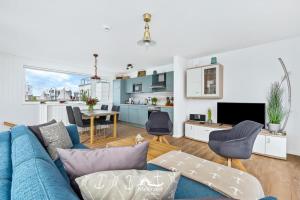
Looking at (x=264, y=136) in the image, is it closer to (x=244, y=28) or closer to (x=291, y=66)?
(x=291, y=66)

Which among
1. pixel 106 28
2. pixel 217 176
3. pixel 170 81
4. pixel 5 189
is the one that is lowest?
pixel 217 176

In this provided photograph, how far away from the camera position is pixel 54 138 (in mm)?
1752

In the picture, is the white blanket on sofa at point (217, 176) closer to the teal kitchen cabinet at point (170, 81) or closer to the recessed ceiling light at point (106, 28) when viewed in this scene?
the recessed ceiling light at point (106, 28)

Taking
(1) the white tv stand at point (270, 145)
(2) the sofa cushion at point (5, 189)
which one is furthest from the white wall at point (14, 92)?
(1) the white tv stand at point (270, 145)

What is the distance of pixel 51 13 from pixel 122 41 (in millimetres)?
1347

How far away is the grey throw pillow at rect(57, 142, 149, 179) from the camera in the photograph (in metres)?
0.83

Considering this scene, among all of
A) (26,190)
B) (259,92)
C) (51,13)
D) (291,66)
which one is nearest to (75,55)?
(51,13)

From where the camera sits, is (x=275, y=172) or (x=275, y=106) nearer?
(x=275, y=172)

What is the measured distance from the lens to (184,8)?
79.7 inches

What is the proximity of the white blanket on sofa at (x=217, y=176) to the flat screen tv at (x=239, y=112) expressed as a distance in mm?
2300

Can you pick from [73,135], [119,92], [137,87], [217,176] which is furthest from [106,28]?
[119,92]

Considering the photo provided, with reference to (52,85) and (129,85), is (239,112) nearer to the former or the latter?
(129,85)

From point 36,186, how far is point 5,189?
26 centimetres

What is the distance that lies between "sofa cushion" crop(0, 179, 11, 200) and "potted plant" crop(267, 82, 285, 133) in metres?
3.82
